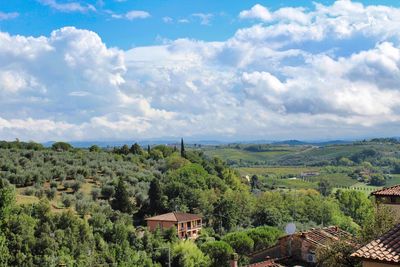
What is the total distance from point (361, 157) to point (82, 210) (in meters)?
155

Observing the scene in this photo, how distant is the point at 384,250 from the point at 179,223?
53140 mm

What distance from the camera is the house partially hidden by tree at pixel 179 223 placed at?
6134 cm

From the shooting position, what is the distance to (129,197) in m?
68.9

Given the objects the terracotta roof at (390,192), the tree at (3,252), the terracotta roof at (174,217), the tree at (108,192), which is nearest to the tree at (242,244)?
the terracotta roof at (174,217)

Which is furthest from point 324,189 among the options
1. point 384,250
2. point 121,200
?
point 384,250

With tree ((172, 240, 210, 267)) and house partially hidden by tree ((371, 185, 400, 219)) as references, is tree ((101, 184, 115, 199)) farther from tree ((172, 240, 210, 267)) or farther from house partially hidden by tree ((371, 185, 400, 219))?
house partially hidden by tree ((371, 185, 400, 219))

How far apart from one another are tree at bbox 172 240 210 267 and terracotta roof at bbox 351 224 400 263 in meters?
38.6

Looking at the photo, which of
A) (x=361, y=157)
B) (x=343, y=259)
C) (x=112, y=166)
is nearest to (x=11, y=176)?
(x=112, y=166)

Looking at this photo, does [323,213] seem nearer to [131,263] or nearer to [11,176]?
[131,263]

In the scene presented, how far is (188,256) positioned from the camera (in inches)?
1897

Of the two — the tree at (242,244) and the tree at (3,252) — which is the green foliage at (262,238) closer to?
the tree at (242,244)

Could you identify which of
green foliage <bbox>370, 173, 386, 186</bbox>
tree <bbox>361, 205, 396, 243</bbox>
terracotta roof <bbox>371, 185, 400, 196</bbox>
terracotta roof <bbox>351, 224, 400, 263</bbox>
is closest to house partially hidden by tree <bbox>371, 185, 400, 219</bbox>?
terracotta roof <bbox>371, 185, 400, 196</bbox>

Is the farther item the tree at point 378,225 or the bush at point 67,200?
the bush at point 67,200

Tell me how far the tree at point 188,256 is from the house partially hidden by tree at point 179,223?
9846 mm
